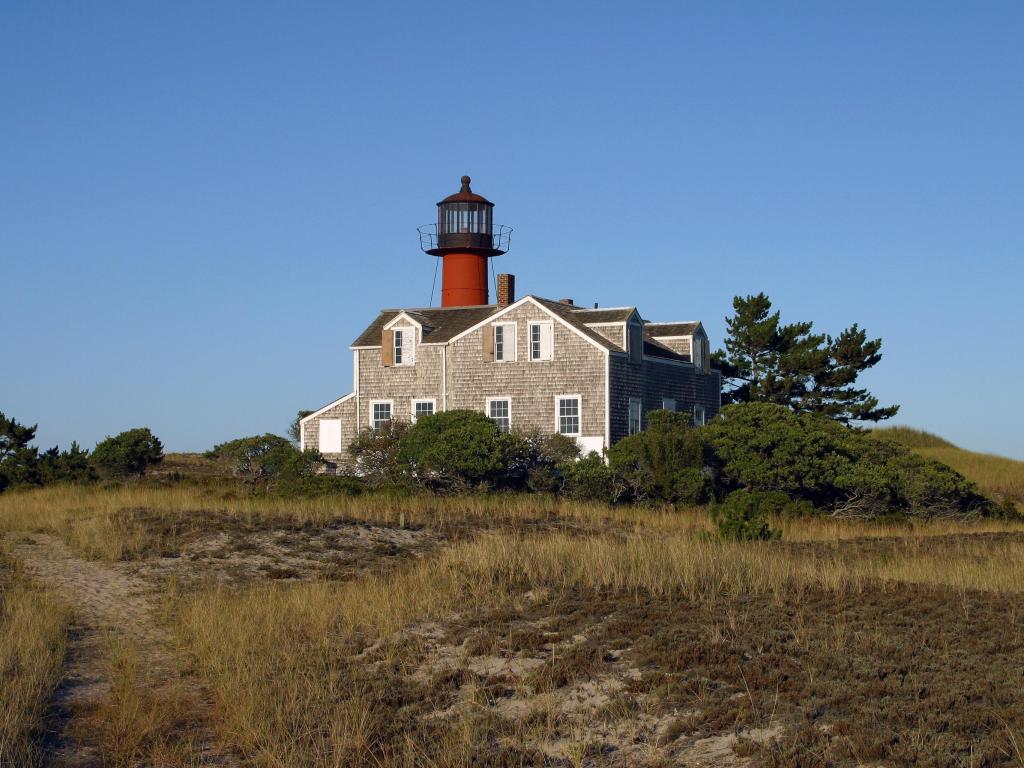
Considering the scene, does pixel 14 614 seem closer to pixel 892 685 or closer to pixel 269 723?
pixel 269 723

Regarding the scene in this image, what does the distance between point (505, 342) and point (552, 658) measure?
89.6 feet

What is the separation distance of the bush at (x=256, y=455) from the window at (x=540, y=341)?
8.52 metres

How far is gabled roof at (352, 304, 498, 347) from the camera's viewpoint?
133ft

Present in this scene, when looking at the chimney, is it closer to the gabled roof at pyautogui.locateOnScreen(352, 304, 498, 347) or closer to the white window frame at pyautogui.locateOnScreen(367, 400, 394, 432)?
the gabled roof at pyautogui.locateOnScreen(352, 304, 498, 347)

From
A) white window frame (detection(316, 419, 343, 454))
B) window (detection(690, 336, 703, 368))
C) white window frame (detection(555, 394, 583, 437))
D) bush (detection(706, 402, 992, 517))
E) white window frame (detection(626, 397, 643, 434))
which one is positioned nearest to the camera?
bush (detection(706, 402, 992, 517))

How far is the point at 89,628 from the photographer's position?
14594 millimetres

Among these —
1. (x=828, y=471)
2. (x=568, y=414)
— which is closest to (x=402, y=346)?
(x=568, y=414)

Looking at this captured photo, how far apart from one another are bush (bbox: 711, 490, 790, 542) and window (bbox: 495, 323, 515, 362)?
851 centimetres

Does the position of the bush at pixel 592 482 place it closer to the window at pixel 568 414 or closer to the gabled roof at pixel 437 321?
the window at pixel 568 414

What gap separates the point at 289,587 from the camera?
17359 mm

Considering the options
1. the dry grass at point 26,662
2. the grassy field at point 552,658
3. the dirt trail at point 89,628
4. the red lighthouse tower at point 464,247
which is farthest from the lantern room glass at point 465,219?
the dry grass at point 26,662

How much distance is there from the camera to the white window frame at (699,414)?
41.9 m

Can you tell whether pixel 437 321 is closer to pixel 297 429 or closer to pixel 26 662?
pixel 297 429

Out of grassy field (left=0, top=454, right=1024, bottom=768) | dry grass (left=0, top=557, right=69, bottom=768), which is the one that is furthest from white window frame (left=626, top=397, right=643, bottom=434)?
dry grass (left=0, top=557, right=69, bottom=768)
